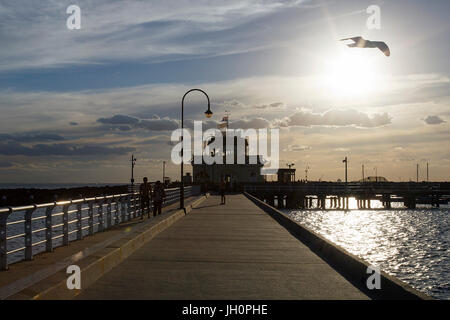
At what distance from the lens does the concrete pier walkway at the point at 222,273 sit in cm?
821

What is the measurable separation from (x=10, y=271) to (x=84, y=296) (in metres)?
2.42

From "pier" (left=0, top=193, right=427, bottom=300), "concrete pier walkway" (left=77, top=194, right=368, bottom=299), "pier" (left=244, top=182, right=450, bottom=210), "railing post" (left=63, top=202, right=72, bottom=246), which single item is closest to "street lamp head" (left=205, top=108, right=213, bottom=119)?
"concrete pier walkway" (left=77, top=194, right=368, bottom=299)

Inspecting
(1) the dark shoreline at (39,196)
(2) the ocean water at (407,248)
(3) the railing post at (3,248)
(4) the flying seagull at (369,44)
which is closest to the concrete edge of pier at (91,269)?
(3) the railing post at (3,248)

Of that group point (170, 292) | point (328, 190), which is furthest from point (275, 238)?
point (328, 190)

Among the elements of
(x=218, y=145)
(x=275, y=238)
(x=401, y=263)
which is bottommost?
(x=401, y=263)

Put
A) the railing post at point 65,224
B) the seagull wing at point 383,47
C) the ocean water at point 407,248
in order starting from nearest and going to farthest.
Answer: the railing post at point 65,224
the seagull wing at point 383,47
the ocean water at point 407,248

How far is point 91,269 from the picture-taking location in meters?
9.21

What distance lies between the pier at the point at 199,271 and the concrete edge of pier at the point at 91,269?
1 cm

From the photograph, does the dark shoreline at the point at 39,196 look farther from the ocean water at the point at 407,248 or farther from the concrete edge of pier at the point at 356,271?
the concrete edge of pier at the point at 356,271

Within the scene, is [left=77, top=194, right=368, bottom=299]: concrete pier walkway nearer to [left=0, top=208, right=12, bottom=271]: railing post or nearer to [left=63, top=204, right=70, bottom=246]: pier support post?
[left=0, top=208, right=12, bottom=271]: railing post

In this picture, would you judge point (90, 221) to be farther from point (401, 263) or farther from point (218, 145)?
point (218, 145)

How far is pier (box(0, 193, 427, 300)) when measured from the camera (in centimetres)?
800

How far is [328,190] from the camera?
7669 cm

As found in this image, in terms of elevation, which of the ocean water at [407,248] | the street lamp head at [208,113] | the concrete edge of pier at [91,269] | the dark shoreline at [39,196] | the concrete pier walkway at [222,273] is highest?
the street lamp head at [208,113]
